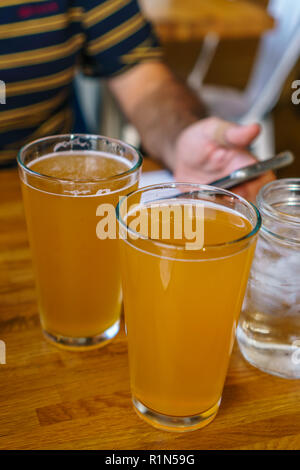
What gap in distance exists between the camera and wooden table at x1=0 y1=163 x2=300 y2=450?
475mm

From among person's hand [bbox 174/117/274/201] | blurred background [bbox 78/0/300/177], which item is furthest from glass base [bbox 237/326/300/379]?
blurred background [bbox 78/0/300/177]

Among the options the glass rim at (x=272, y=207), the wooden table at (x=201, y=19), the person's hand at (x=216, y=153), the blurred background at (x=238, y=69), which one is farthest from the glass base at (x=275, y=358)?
the blurred background at (x=238, y=69)

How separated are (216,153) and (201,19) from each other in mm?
1861

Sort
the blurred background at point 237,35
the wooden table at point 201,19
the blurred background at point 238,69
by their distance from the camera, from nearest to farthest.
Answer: the blurred background at point 237,35 → the wooden table at point 201,19 → the blurred background at point 238,69

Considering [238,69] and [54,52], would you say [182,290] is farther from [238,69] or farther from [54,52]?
[238,69]

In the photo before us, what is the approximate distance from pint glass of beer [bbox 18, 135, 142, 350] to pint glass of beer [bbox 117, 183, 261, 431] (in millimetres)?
65

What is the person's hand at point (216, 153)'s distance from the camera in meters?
0.79

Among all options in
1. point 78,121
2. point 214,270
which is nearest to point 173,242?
point 214,270

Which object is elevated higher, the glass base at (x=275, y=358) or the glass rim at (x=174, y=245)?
the glass rim at (x=174, y=245)

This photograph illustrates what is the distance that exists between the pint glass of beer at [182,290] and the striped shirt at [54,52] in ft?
2.57

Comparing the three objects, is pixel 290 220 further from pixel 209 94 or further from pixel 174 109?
pixel 209 94

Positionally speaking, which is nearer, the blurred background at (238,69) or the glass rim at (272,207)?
→ the glass rim at (272,207)

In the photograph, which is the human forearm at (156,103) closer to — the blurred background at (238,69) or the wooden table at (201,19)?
the wooden table at (201,19)

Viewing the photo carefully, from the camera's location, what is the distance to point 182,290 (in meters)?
0.43
